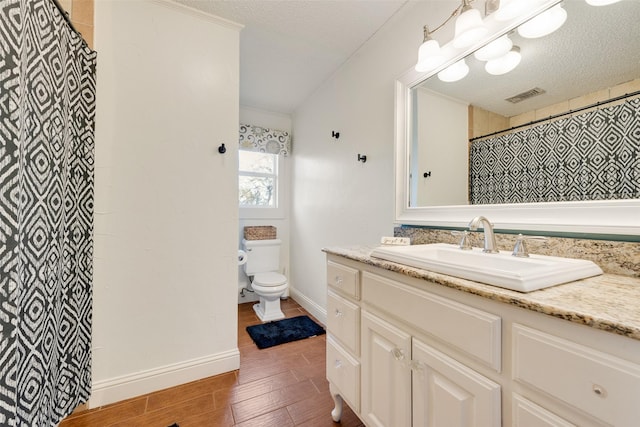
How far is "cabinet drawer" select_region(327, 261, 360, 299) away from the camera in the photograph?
3.81 ft

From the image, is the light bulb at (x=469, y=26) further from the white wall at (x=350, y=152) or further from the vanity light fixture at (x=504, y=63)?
the white wall at (x=350, y=152)

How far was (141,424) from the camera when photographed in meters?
1.33

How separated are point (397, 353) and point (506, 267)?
511 millimetres

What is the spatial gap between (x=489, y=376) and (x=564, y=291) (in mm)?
282

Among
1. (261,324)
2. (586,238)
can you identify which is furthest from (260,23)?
(261,324)

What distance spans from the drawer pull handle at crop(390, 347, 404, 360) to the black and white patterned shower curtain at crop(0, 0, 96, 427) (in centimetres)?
120

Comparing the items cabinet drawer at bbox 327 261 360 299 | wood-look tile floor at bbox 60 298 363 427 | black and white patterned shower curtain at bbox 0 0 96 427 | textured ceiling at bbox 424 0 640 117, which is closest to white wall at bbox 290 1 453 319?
textured ceiling at bbox 424 0 640 117

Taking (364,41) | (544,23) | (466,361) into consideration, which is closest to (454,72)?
(544,23)

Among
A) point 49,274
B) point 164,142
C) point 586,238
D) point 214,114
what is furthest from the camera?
point 214,114

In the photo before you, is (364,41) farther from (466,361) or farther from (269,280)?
(269,280)

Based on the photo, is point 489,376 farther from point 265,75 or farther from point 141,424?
point 265,75

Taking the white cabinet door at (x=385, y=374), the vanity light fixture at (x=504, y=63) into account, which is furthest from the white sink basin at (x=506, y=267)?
the vanity light fixture at (x=504, y=63)

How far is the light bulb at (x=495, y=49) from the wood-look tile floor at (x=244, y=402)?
1.91 meters

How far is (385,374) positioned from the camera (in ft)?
3.27
